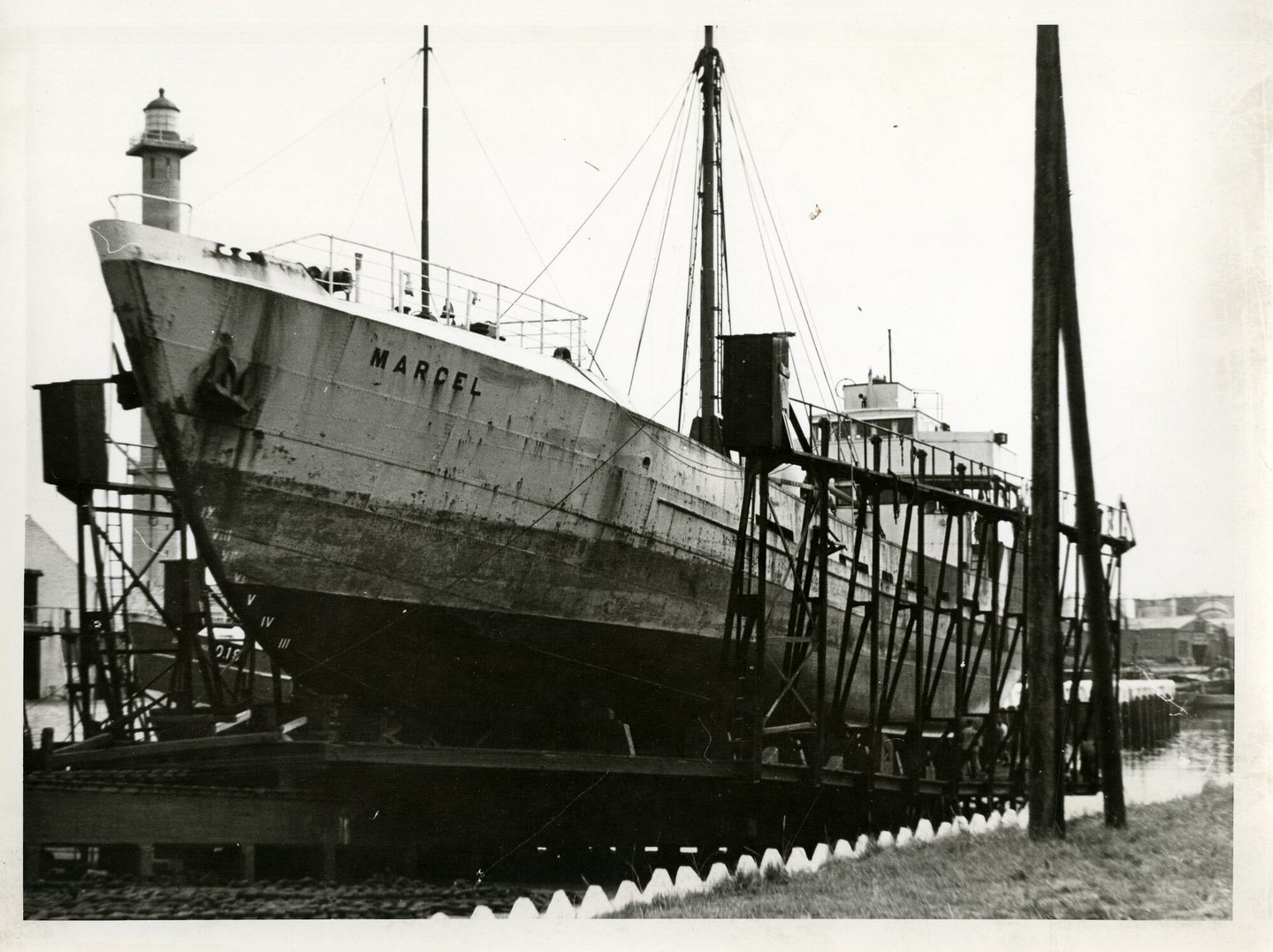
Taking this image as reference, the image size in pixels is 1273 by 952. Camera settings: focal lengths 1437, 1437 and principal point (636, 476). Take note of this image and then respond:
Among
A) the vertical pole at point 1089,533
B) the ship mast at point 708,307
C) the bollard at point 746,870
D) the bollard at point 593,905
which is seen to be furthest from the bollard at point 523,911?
the ship mast at point 708,307

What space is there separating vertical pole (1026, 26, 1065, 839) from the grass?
20.8 inches

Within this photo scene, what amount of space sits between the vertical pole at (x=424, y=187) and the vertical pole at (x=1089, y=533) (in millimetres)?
5610

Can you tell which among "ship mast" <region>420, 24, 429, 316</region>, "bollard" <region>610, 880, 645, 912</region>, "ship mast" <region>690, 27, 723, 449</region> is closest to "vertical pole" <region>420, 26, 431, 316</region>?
"ship mast" <region>420, 24, 429, 316</region>

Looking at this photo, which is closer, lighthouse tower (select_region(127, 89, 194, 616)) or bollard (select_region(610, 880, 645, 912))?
bollard (select_region(610, 880, 645, 912))

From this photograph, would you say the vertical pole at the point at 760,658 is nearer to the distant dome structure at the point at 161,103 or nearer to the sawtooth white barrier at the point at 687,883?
the sawtooth white barrier at the point at 687,883

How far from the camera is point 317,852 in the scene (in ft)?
40.3

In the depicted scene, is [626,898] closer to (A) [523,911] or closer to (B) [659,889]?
(B) [659,889]

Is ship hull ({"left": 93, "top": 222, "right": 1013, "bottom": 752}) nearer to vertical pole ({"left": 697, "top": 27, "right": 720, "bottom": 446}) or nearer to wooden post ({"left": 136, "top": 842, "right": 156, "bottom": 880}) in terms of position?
vertical pole ({"left": 697, "top": 27, "right": 720, "bottom": 446})

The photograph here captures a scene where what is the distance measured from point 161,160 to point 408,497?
3915 mm

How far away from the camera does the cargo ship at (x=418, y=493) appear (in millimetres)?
13203

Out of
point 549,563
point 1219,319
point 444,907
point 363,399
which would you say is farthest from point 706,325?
point 444,907

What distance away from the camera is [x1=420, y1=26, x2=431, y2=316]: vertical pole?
41.1 ft

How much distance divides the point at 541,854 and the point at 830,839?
10.8 feet

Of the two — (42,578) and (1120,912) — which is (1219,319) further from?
(42,578)
